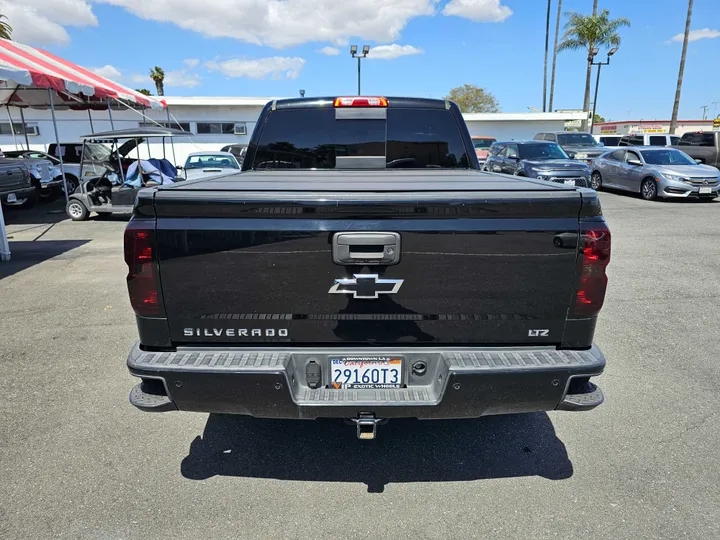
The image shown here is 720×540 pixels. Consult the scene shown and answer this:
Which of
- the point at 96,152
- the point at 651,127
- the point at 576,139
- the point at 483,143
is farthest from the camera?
the point at 651,127

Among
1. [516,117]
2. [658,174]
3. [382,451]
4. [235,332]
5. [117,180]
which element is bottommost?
[382,451]

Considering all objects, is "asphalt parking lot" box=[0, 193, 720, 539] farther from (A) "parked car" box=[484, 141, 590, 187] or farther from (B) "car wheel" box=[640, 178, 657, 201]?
(B) "car wheel" box=[640, 178, 657, 201]

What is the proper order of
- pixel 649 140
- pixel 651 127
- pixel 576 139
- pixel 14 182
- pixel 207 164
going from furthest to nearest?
pixel 651 127 < pixel 649 140 < pixel 576 139 < pixel 207 164 < pixel 14 182

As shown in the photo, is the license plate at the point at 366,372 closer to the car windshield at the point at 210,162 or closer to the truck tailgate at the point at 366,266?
the truck tailgate at the point at 366,266

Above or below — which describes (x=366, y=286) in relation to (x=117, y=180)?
above

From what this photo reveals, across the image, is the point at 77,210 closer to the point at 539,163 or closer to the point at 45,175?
the point at 45,175

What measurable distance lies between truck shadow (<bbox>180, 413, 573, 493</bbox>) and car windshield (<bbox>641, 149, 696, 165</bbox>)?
15.0m

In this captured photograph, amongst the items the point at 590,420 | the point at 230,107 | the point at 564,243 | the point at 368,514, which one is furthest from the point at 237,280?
the point at 230,107

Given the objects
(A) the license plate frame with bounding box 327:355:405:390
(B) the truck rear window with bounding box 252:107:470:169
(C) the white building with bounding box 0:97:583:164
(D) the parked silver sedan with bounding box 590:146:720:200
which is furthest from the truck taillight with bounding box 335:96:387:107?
(C) the white building with bounding box 0:97:583:164

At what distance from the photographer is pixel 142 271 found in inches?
93.7

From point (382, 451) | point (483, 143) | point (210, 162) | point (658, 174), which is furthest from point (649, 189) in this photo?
point (382, 451)

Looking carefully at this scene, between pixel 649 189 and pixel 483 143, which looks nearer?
pixel 649 189

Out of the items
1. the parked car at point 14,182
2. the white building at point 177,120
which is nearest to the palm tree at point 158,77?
the white building at point 177,120

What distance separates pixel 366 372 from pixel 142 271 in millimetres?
1214
